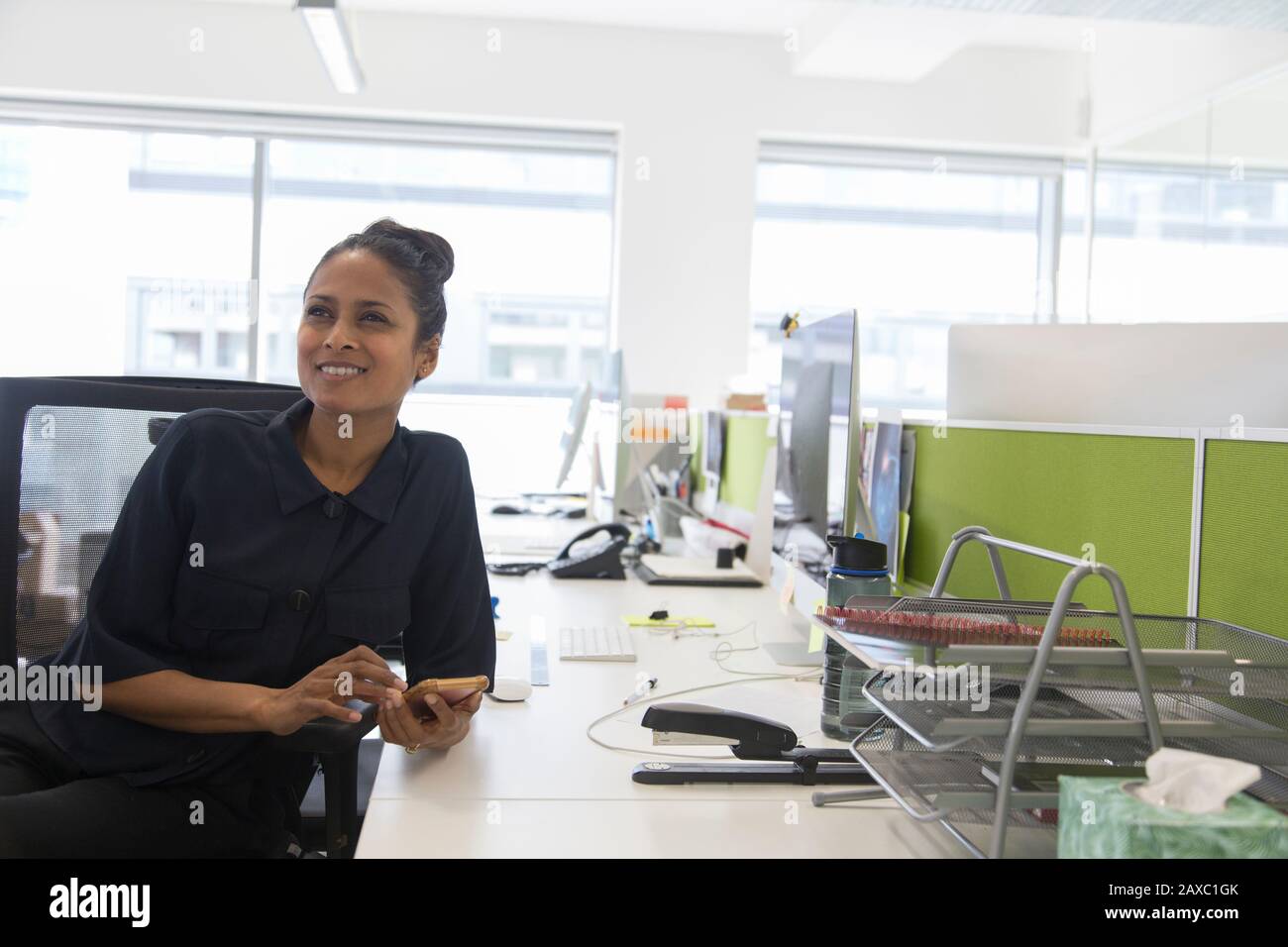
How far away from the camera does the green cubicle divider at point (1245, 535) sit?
105 centimetres

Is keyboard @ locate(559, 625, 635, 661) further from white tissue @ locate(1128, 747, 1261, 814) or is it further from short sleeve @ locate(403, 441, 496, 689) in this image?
white tissue @ locate(1128, 747, 1261, 814)

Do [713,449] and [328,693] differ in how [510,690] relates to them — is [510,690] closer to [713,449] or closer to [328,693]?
[328,693]

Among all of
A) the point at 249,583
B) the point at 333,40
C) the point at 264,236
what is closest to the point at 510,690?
the point at 249,583

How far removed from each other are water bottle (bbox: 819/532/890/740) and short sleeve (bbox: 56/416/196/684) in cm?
81

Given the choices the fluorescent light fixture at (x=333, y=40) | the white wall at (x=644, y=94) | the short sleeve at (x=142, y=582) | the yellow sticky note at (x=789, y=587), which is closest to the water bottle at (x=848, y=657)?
the yellow sticky note at (x=789, y=587)

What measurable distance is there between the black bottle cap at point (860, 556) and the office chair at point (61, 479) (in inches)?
29.5

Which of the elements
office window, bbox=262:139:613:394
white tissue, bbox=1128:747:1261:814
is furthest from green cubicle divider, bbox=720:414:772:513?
office window, bbox=262:139:613:394

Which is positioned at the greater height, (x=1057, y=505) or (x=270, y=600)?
(x=1057, y=505)

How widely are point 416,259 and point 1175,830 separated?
1.15 m

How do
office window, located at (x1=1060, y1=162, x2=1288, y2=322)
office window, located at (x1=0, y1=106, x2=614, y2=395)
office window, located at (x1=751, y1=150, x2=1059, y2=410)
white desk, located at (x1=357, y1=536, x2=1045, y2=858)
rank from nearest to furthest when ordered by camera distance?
white desk, located at (x1=357, y1=536, x2=1045, y2=858) → office window, located at (x1=1060, y1=162, x2=1288, y2=322) → office window, located at (x1=0, y1=106, x2=614, y2=395) → office window, located at (x1=751, y1=150, x2=1059, y2=410)

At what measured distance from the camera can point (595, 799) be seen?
1.11 metres

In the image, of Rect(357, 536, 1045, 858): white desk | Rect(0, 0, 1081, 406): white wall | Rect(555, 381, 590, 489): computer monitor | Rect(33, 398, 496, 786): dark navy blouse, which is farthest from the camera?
Rect(0, 0, 1081, 406): white wall

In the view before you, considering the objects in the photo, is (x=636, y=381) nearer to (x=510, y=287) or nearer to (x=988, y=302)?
(x=510, y=287)

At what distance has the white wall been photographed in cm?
507
